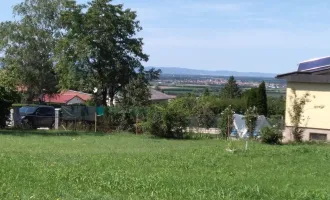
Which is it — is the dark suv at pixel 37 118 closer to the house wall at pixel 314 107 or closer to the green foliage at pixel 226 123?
the green foliage at pixel 226 123

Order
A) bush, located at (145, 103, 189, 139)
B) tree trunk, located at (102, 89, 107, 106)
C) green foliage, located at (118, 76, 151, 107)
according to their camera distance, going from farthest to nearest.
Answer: tree trunk, located at (102, 89, 107, 106)
green foliage, located at (118, 76, 151, 107)
bush, located at (145, 103, 189, 139)

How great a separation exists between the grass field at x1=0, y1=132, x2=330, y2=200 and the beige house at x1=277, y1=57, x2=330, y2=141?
1045 cm

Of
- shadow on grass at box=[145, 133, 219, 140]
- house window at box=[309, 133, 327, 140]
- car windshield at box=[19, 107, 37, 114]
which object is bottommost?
shadow on grass at box=[145, 133, 219, 140]

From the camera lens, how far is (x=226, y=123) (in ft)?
93.2

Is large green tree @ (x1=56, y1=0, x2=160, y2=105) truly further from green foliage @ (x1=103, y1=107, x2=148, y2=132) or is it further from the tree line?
green foliage @ (x1=103, y1=107, x2=148, y2=132)

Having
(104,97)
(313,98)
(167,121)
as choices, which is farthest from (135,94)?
(313,98)

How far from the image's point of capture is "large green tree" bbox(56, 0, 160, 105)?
3984cm

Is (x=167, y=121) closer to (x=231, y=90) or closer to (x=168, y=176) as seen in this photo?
(x=168, y=176)

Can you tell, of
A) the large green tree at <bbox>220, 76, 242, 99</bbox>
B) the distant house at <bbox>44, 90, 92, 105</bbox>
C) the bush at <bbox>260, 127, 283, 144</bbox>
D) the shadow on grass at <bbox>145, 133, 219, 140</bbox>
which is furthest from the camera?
the distant house at <bbox>44, 90, 92, 105</bbox>

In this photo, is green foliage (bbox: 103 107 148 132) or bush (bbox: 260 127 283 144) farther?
green foliage (bbox: 103 107 148 132)

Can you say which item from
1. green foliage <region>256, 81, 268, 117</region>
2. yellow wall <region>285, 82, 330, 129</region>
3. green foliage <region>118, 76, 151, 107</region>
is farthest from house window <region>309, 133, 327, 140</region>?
green foliage <region>256, 81, 268, 117</region>

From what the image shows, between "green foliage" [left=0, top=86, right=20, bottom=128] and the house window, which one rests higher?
"green foliage" [left=0, top=86, right=20, bottom=128]

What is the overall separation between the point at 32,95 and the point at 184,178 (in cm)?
5221

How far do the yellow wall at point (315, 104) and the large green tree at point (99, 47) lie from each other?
673 inches
